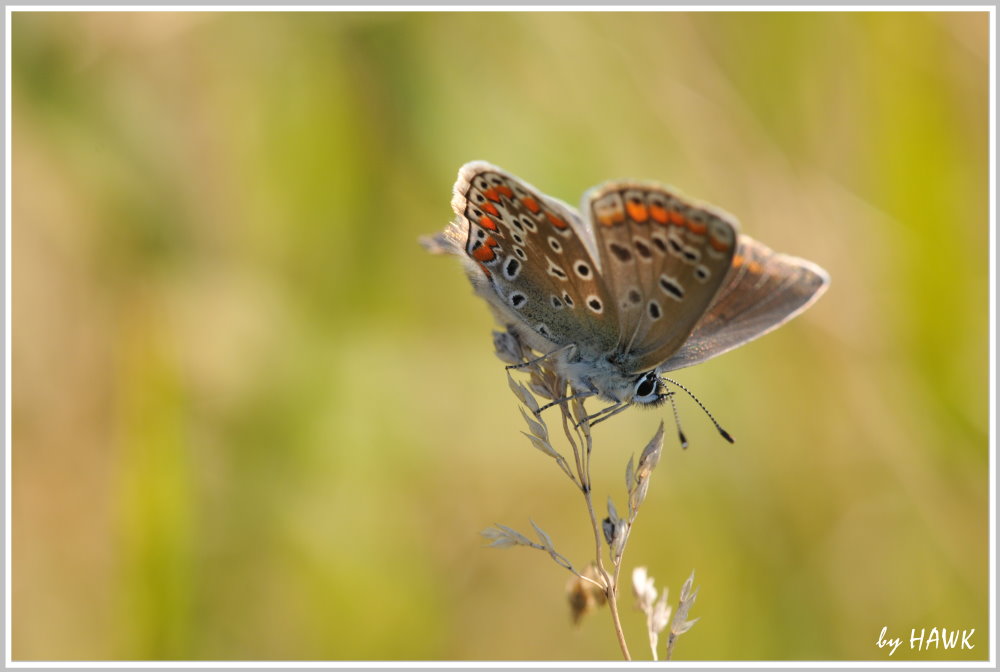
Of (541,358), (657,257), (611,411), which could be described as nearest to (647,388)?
(611,411)

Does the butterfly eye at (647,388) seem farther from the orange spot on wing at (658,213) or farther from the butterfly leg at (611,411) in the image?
the orange spot on wing at (658,213)

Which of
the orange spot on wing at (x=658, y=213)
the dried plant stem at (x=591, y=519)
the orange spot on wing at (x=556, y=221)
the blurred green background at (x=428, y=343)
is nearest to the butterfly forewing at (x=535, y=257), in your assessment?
the orange spot on wing at (x=556, y=221)

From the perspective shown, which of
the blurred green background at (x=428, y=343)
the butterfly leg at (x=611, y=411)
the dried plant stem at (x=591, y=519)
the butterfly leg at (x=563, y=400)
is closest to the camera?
the dried plant stem at (x=591, y=519)

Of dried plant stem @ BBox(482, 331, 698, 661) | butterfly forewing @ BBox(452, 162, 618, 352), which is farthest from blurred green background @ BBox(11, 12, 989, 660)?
dried plant stem @ BBox(482, 331, 698, 661)

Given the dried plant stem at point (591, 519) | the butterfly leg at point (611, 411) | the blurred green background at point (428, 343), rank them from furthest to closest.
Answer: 1. the blurred green background at point (428, 343)
2. the butterfly leg at point (611, 411)
3. the dried plant stem at point (591, 519)

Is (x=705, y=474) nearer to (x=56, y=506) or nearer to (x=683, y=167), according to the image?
(x=683, y=167)

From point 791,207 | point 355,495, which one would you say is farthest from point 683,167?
point 355,495
